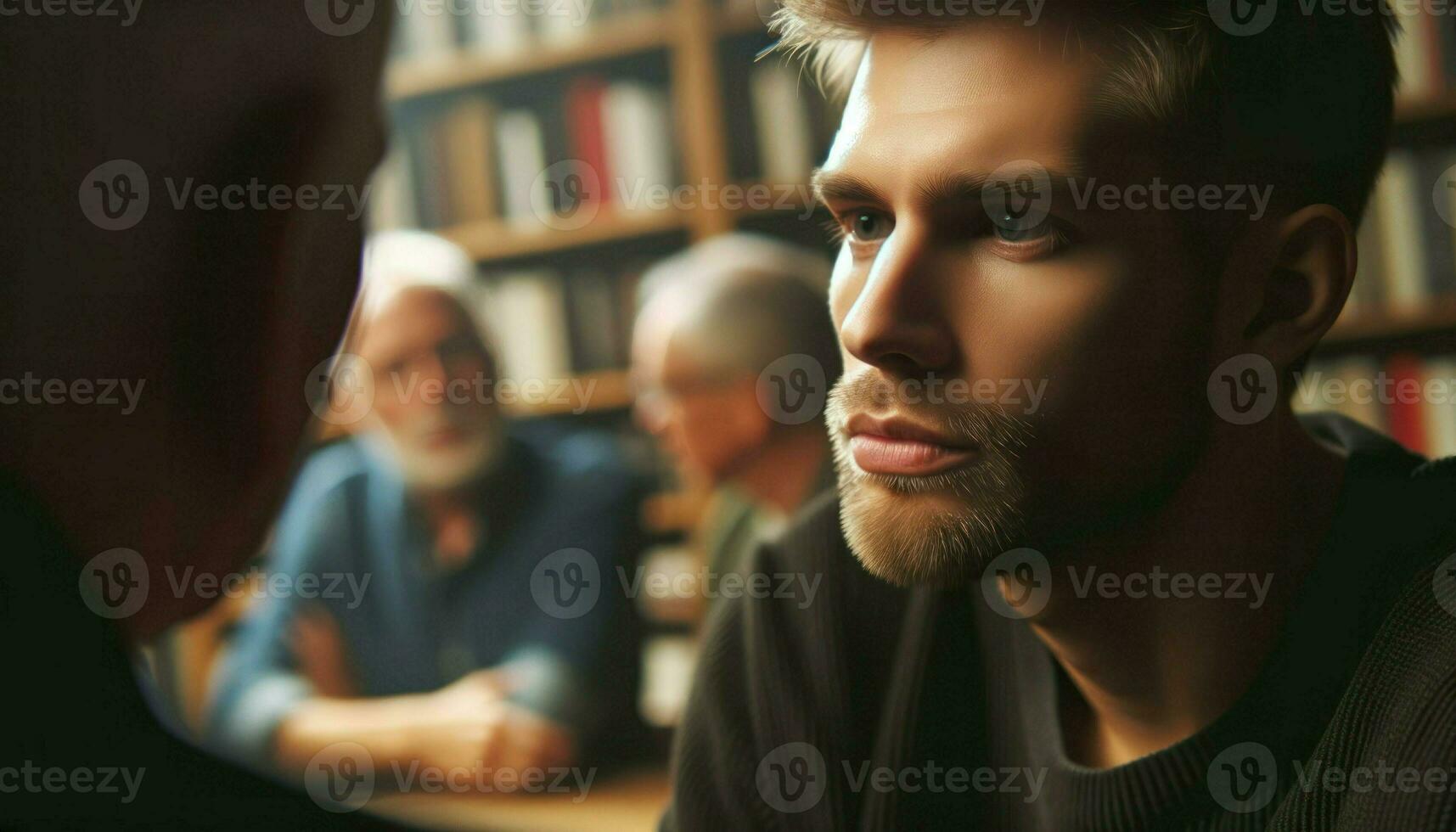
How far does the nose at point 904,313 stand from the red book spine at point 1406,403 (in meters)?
0.63

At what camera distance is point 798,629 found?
0.58 meters

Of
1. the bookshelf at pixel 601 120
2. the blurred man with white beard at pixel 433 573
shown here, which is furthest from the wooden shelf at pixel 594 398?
the blurred man with white beard at pixel 433 573

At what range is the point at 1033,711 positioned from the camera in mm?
543

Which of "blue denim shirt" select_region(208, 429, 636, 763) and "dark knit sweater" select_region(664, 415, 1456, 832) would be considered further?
"blue denim shirt" select_region(208, 429, 636, 763)

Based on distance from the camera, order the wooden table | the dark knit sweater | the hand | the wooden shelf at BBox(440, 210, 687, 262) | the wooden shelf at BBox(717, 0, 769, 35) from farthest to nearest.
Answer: the wooden shelf at BBox(440, 210, 687, 262), the wooden shelf at BBox(717, 0, 769, 35), the hand, the wooden table, the dark knit sweater

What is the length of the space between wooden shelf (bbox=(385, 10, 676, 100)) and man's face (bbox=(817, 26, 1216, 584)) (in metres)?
1.97

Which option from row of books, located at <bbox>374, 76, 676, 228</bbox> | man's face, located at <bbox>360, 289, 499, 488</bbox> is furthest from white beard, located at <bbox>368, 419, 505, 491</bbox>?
row of books, located at <bbox>374, 76, 676, 228</bbox>

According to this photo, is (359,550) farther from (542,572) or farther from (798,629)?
Result: (798,629)

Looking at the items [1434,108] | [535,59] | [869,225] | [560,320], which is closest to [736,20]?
[535,59]

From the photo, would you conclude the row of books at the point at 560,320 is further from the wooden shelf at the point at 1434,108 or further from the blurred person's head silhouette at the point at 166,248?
the blurred person's head silhouette at the point at 166,248

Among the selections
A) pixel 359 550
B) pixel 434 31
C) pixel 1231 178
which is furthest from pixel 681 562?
pixel 1231 178

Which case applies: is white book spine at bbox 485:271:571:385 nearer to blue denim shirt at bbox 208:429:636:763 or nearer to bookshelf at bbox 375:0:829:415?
bookshelf at bbox 375:0:829:415

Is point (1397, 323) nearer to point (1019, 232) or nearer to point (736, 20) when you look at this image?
point (1019, 232)

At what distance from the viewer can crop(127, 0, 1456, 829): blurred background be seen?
105 centimetres
